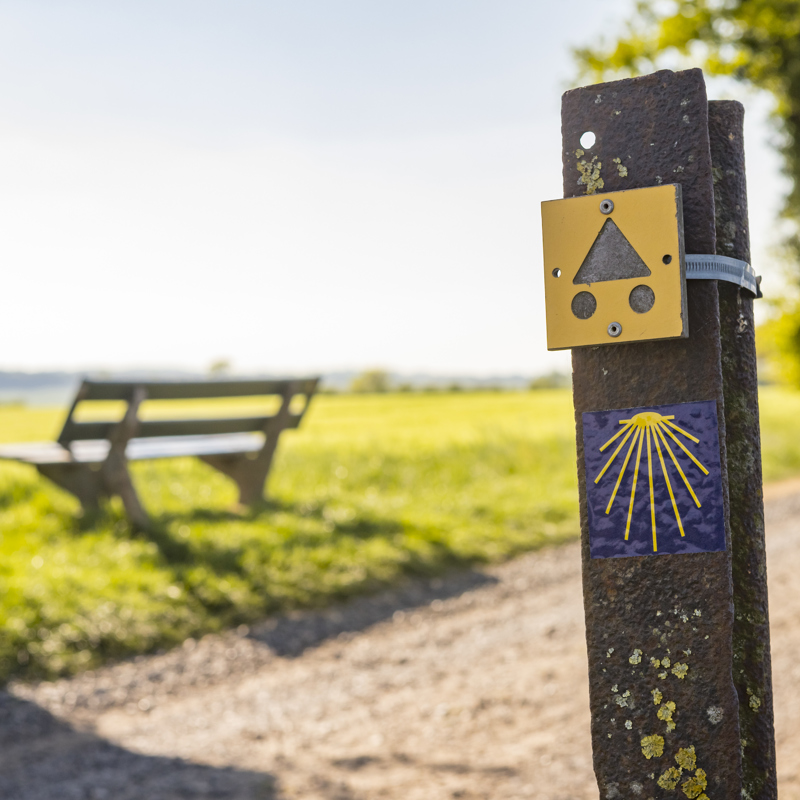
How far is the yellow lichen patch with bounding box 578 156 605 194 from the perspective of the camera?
5.22ft

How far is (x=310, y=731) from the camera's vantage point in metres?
3.34

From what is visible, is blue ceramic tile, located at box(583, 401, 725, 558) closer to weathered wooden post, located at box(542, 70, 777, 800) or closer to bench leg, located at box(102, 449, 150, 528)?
weathered wooden post, located at box(542, 70, 777, 800)

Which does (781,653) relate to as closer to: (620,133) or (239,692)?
(239,692)

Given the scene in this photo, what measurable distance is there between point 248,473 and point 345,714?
12.2ft

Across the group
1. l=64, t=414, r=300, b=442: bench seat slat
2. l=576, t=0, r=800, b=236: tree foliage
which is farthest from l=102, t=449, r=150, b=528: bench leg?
l=576, t=0, r=800, b=236: tree foliage

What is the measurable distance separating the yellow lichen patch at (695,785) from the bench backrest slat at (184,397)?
4.75 metres

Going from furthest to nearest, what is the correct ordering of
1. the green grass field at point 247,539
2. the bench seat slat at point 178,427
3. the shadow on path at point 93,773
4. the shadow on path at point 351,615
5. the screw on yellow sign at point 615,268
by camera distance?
the bench seat slat at point 178,427 → the shadow on path at point 351,615 → the green grass field at point 247,539 → the shadow on path at point 93,773 → the screw on yellow sign at point 615,268

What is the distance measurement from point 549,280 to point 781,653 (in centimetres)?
301

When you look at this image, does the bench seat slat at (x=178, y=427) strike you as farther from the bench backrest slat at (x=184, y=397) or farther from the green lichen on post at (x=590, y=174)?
the green lichen on post at (x=590, y=174)

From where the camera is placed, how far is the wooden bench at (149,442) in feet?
19.0

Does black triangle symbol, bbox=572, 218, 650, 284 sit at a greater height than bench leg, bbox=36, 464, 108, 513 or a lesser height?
greater

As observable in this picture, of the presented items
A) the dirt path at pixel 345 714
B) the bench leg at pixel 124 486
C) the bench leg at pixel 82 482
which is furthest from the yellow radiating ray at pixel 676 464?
the bench leg at pixel 82 482

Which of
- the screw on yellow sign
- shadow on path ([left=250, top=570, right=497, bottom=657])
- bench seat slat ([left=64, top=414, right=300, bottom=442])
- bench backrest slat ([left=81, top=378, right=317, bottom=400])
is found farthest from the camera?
bench seat slat ([left=64, top=414, right=300, bottom=442])

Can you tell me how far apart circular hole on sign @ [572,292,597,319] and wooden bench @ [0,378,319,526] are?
453cm
